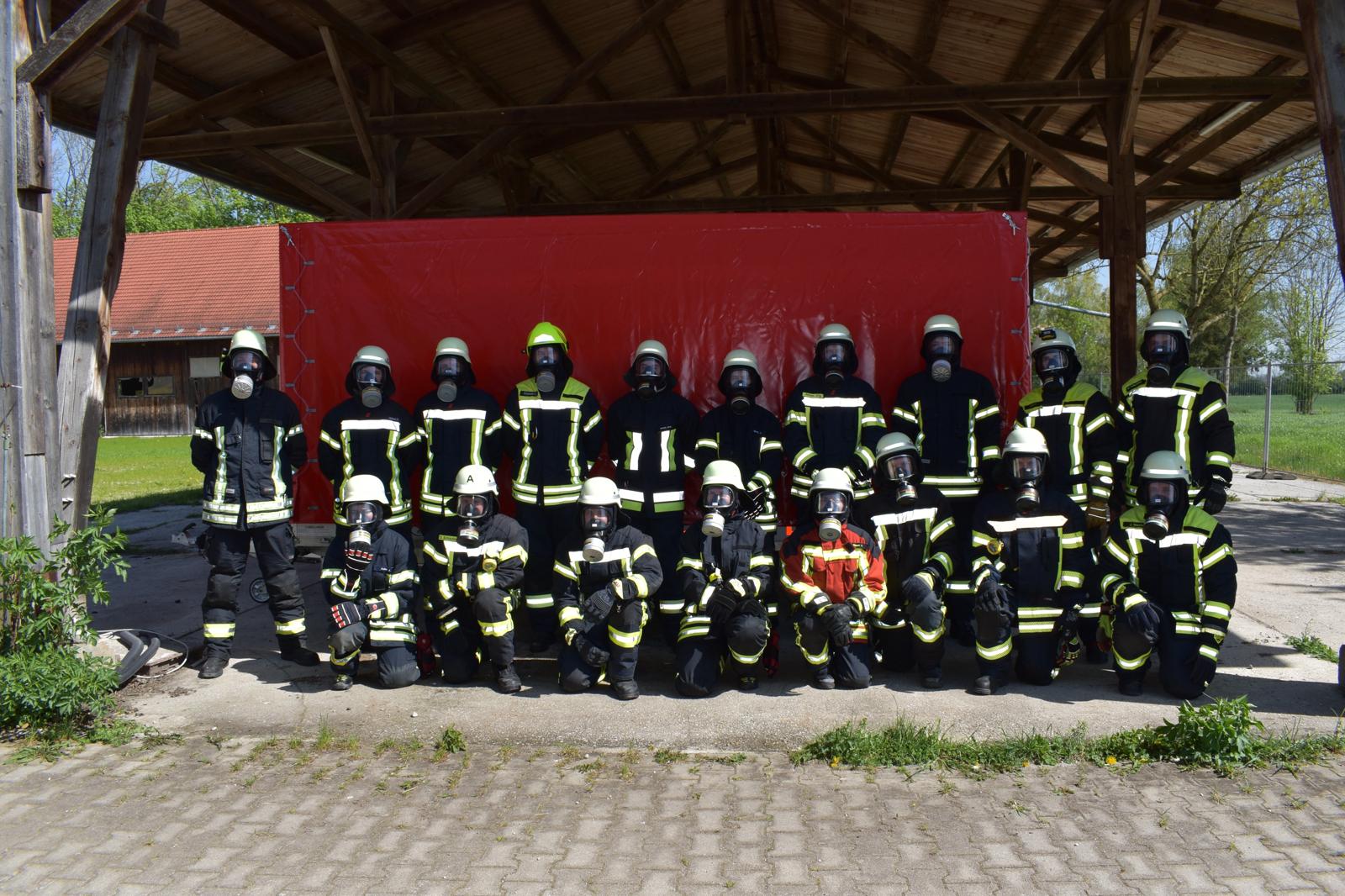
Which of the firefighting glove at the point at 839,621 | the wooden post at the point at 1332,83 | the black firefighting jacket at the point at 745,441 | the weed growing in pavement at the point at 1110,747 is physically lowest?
the weed growing in pavement at the point at 1110,747

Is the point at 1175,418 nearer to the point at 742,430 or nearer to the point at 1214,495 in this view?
the point at 1214,495

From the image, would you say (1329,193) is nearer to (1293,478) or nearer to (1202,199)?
(1202,199)

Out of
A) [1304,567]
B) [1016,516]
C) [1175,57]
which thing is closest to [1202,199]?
[1175,57]

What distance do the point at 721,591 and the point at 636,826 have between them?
1.91 meters

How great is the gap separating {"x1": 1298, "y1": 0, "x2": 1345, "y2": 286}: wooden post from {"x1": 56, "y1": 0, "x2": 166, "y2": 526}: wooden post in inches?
272

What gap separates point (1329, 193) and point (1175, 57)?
16.9ft

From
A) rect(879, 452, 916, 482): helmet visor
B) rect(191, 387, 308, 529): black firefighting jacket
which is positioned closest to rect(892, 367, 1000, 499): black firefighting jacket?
rect(879, 452, 916, 482): helmet visor

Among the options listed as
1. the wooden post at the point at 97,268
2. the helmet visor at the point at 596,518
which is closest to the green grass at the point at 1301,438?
the helmet visor at the point at 596,518

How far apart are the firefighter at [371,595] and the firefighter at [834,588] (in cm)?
241

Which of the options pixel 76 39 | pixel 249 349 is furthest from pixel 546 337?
pixel 76 39

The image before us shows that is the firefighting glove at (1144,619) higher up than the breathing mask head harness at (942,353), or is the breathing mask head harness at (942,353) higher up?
the breathing mask head harness at (942,353)

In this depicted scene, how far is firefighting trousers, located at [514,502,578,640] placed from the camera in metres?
6.53

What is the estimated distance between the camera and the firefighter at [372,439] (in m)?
6.55

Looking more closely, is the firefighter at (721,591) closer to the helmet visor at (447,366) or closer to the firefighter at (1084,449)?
the helmet visor at (447,366)
